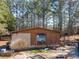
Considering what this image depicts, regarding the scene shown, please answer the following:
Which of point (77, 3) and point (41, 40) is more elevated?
point (77, 3)

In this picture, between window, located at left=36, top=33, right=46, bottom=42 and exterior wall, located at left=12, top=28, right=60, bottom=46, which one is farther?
exterior wall, located at left=12, top=28, right=60, bottom=46

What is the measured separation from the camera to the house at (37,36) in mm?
31328

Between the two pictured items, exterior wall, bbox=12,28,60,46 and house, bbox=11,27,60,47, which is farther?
exterior wall, bbox=12,28,60,46

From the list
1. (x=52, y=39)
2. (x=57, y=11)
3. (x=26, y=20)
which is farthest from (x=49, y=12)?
(x=52, y=39)

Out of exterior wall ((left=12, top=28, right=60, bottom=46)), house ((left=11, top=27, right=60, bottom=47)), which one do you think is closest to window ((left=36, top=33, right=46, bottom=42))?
house ((left=11, top=27, right=60, bottom=47))

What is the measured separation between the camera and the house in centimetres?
3133

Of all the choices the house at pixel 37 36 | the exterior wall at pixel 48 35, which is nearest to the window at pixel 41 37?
the house at pixel 37 36

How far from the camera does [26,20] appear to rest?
2207 inches

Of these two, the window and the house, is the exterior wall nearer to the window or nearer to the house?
the house

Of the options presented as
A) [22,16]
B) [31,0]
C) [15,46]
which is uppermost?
[31,0]

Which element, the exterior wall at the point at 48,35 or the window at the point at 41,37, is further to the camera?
the exterior wall at the point at 48,35

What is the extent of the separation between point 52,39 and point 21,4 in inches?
977

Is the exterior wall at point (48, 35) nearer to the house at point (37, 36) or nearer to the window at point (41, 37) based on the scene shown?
the house at point (37, 36)

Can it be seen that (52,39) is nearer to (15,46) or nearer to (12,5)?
(15,46)
